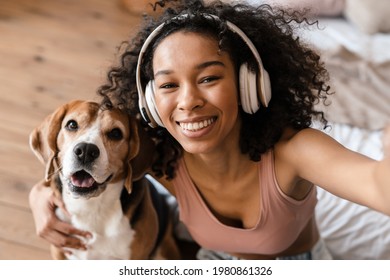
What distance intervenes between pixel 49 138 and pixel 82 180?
0.16m

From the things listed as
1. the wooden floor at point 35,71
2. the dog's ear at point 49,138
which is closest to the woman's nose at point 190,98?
the dog's ear at point 49,138

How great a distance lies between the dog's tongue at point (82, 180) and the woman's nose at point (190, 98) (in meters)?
0.33

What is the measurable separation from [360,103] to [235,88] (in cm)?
108

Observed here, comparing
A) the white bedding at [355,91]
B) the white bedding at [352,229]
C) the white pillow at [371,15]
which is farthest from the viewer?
the white pillow at [371,15]

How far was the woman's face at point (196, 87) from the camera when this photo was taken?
1.26 meters

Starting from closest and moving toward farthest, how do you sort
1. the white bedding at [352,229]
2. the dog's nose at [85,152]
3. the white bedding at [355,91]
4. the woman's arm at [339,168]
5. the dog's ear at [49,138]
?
1. the woman's arm at [339,168]
2. the dog's nose at [85,152]
3. the dog's ear at [49,138]
4. the white bedding at [352,229]
5. the white bedding at [355,91]

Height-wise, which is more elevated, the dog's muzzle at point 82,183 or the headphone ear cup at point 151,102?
the headphone ear cup at point 151,102

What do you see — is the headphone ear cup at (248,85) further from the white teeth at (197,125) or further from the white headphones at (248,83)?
the white teeth at (197,125)

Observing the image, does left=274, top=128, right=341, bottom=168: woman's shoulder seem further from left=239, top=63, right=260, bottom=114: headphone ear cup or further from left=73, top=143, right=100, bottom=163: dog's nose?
left=73, top=143, right=100, bottom=163: dog's nose

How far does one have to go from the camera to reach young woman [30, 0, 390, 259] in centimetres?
127

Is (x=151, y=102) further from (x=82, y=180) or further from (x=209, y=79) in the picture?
(x=82, y=180)

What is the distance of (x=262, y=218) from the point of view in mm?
1519
